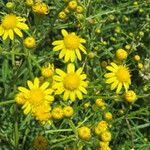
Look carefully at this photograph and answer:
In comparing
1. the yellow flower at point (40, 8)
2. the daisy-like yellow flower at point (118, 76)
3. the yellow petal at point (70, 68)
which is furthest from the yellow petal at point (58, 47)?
the daisy-like yellow flower at point (118, 76)

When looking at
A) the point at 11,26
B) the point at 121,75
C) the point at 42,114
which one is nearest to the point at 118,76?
the point at 121,75

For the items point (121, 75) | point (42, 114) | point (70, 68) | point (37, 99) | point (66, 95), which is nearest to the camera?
point (42, 114)

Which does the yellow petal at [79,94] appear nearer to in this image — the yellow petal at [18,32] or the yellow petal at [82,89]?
the yellow petal at [82,89]

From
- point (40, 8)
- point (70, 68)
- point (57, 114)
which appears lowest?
point (57, 114)

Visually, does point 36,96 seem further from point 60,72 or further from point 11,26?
point 11,26

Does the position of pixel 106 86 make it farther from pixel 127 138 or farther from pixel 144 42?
pixel 144 42

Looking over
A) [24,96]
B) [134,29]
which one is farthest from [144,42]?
[24,96]

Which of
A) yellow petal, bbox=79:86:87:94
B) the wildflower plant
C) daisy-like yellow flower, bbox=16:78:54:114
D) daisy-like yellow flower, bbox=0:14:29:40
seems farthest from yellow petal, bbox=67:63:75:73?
daisy-like yellow flower, bbox=0:14:29:40
